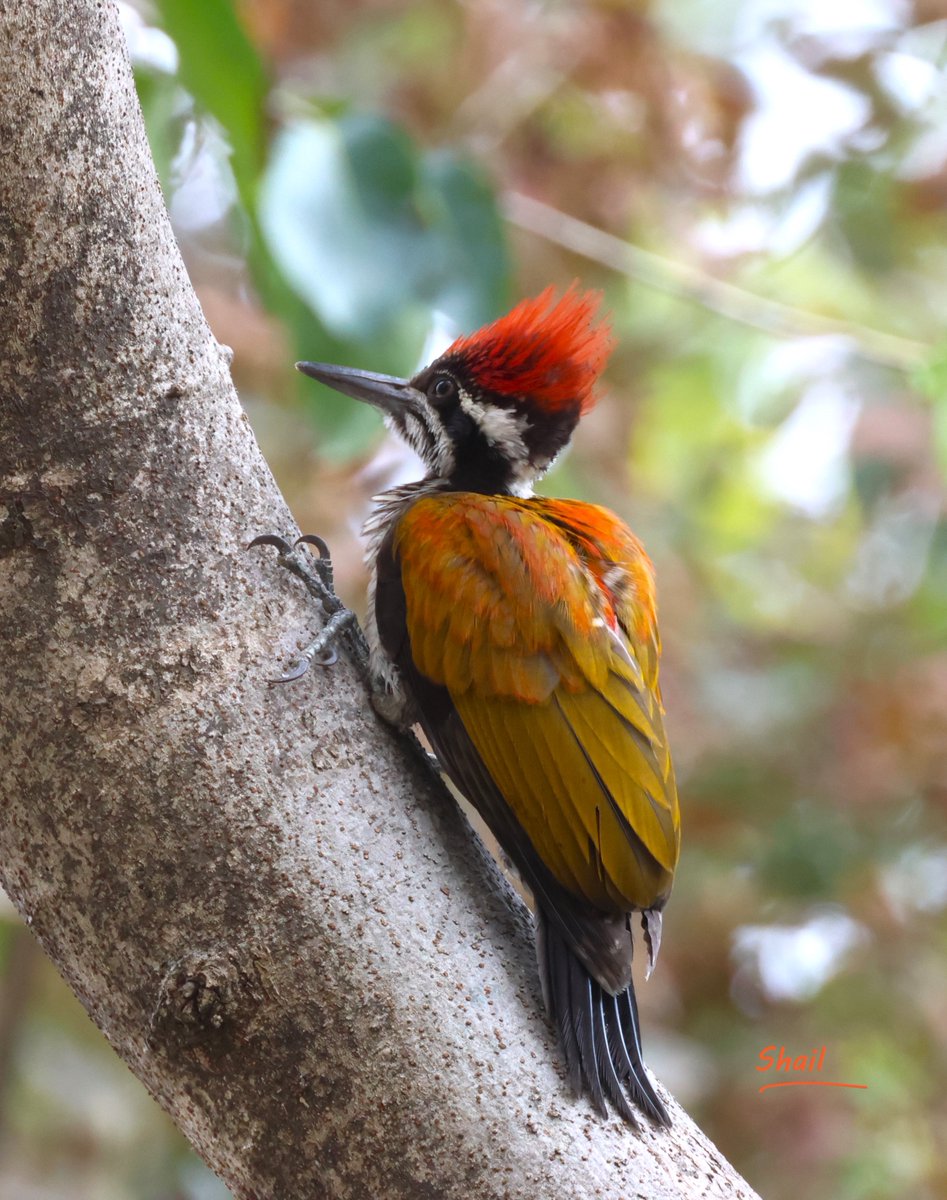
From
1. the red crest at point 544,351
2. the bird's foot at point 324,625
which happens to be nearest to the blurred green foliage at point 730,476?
the red crest at point 544,351

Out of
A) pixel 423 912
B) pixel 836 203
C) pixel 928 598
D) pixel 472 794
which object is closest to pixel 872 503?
pixel 928 598

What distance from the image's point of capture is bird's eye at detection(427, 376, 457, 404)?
2773mm

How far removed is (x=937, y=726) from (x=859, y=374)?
3.99 ft

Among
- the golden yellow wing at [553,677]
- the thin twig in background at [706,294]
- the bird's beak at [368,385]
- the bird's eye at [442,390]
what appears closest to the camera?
the golden yellow wing at [553,677]

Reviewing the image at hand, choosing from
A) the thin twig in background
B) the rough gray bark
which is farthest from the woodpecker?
the thin twig in background

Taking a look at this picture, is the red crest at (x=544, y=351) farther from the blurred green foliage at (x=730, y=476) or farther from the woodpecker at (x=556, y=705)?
the blurred green foliage at (x=730, y=476)

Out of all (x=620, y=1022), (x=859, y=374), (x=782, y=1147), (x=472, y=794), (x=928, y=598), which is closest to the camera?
(x=620, y=1022)

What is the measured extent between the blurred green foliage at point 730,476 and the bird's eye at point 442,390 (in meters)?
0.84

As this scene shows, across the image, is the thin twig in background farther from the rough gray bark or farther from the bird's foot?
the rough gray bark

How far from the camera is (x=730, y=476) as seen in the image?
5.03 m

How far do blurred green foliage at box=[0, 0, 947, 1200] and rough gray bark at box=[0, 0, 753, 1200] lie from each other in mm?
2165

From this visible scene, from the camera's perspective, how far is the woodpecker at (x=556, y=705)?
1.74 m

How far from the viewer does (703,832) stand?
15.0ft

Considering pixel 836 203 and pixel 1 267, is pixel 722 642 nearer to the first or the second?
pixel 836 203
